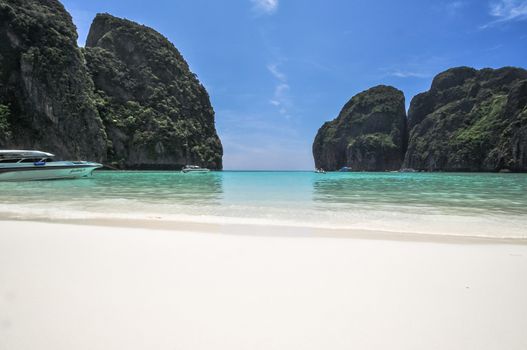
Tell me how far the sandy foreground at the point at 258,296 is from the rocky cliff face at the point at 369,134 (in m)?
168

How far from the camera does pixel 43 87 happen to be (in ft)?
219

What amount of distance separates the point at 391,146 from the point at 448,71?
153 feet

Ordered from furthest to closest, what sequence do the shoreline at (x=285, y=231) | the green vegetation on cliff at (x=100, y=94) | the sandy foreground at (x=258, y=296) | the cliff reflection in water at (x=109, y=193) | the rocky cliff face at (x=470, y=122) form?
the rocky cliff face at (x=470, y=122) < the green vegetation on cliff at (x=100, y=94) < the cliff reflection in water at (x=109, y=193) < the shoreline at (x=285, y=231) < the sandy foreground at (x=258, y=296)

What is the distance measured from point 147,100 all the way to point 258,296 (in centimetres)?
10367

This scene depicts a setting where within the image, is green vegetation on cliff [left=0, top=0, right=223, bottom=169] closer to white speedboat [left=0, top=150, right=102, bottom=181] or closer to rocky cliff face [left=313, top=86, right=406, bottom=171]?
white speedboat [left=0, top=150, right=102, bottom=181]

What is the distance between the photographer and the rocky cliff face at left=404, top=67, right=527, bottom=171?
3889 inches

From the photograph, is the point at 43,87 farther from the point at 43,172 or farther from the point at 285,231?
the point at 285,231

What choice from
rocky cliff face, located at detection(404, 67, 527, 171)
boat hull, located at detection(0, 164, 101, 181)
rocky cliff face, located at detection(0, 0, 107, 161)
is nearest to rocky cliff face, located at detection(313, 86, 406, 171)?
rocky cliff face, located at detection(404, 67, 527, 171)

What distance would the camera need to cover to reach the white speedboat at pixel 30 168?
1011 inches

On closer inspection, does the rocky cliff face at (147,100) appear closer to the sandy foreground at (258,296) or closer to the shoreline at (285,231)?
the shoreline at (285,231)

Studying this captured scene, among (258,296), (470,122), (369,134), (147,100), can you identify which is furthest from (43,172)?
(369,134)

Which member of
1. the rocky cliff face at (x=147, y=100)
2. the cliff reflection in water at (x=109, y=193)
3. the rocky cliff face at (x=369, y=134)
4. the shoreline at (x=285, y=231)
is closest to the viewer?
the shoreline at (x=285, y=231)

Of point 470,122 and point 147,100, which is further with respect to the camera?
point 470,122

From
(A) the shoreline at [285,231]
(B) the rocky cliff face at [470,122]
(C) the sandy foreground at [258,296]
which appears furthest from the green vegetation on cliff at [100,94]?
(B) the rocky cliff face at [470,122]
